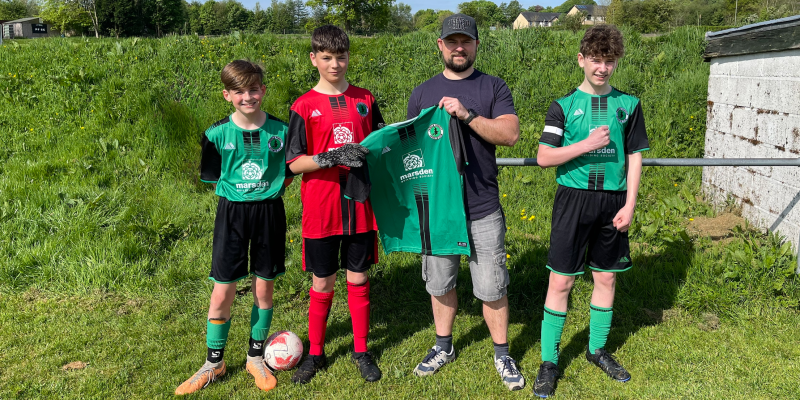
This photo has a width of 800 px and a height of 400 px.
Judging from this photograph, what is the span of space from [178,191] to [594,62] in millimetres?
6082

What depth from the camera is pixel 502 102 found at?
307cm

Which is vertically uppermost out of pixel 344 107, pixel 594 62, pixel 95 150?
pixel 594 62

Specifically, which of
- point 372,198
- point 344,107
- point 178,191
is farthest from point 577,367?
point 178,191

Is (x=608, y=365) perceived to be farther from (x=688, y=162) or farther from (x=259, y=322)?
(x=259, y=322)

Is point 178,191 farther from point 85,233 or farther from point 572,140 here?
point 572,140

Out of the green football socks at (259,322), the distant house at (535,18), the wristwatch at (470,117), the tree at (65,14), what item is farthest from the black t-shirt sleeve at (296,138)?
the distant house at (535,18)

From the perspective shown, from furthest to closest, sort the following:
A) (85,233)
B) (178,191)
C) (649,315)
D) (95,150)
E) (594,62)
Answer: (95,150), (178,191), (85,233), (649,315), (594,62)

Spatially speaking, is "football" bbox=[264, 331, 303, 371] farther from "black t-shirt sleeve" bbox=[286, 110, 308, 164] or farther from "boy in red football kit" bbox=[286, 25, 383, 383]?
"black t-shirt sleeve" bbox=[286, 110, 308, 164]

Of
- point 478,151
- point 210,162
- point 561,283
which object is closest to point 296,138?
point 210,162

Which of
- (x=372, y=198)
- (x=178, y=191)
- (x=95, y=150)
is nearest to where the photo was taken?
(x=372, y=198)

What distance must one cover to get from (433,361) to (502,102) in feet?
5.91

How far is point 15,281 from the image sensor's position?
4953 millimetres

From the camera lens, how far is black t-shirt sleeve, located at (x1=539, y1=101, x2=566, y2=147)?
3.13m

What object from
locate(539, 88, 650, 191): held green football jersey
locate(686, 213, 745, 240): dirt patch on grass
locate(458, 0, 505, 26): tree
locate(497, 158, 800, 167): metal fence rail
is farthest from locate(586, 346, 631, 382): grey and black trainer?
locate(458, 0, 505, 26): tree
